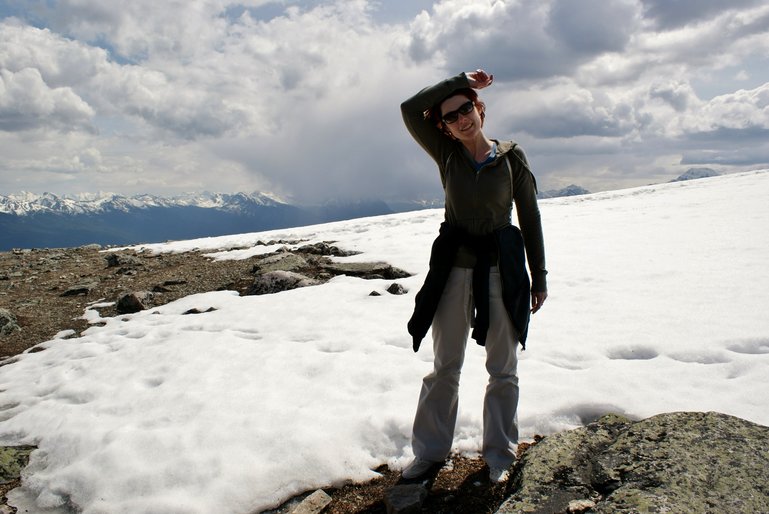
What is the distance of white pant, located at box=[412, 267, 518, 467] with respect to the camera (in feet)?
13.3

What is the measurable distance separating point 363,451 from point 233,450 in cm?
151

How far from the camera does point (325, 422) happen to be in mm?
5512

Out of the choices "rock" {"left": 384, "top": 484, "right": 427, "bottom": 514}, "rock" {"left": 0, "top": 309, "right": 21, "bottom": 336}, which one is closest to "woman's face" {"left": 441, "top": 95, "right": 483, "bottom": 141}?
"rock" {"left": 384, "top": 484, "right": 427, "bottom": 514}

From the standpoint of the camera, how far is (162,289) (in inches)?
527

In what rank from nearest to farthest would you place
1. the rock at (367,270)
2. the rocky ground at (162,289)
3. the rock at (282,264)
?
1. the rocky ground at (162,289)
2. the rock at (367,270)
3. the rock at (282,264)

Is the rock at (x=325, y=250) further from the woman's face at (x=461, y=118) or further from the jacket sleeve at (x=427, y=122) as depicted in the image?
the woman's face at (x=461, y=118)

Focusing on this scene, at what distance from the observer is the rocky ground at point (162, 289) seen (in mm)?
4262

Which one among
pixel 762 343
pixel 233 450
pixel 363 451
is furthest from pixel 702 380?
pixel 233 450

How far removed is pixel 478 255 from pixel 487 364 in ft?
3.42

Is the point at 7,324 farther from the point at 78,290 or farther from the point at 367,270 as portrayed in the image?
the point at 367,270

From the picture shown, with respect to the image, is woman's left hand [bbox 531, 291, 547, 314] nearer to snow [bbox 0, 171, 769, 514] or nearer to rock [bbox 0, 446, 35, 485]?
snow [bbox 0, 171, 769, 514]

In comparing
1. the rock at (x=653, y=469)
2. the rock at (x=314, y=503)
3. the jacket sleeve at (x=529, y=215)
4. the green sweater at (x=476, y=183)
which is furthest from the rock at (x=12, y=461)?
the jacket sleeve at (x=529, y=215)

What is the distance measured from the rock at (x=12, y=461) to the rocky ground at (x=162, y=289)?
0.32 ft

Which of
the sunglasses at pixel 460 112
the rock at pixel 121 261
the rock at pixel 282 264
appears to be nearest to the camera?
the sunglasses at pixel 460 112
